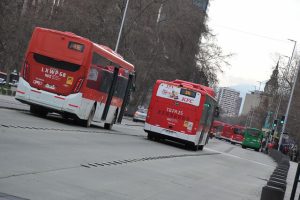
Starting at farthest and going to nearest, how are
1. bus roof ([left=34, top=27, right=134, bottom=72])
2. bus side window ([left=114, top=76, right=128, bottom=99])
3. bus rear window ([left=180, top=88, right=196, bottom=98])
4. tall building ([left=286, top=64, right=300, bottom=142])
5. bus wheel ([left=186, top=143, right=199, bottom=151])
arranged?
tall building ([left=286, top=64, right=300, bottom=142]) < bus wheel ([left=186, top=143, right=199, bottom=151]) < bus rear window ([left=180, top=88, right=196, bottom=98]) < bus side window ([left=114, top=76, right=128, bottom=99]) < bus roof ([left=34, top=27, right=134, bottom=72])

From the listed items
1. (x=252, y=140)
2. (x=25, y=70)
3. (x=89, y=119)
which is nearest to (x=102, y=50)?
(x=89, y=119)

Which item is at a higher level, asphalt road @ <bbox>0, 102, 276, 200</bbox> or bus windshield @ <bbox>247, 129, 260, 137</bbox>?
bus windshield @ <bbox>247, 129, 260, 137</bbox>

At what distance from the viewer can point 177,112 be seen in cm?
3055

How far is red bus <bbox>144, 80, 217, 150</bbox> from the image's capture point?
30.4 metres

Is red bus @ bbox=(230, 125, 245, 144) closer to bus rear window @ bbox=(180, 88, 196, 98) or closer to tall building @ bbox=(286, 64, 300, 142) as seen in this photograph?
tall building @ bbox=(286, 64, 300, 142)

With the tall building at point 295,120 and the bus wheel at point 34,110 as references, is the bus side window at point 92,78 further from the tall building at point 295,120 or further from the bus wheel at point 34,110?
the tall building at point 295,120

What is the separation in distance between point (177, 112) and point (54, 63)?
7.89m

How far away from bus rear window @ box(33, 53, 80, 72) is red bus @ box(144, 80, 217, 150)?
276 inches

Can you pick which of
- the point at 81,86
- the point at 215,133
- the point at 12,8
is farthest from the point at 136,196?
the point at 215,133

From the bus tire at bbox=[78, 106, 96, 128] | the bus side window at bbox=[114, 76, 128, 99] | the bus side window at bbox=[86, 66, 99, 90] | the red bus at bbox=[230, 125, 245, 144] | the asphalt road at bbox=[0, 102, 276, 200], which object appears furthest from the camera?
the red bus at bbox=[230, 125, 245, 144]

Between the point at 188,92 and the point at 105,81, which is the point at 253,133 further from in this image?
the point at 105,81

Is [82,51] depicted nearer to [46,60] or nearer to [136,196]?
[46,60]

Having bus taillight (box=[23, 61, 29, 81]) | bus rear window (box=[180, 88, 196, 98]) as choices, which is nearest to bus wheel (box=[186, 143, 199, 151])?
bus rear window (box=[180, 88, 196, 98])

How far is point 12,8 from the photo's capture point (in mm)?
51875
